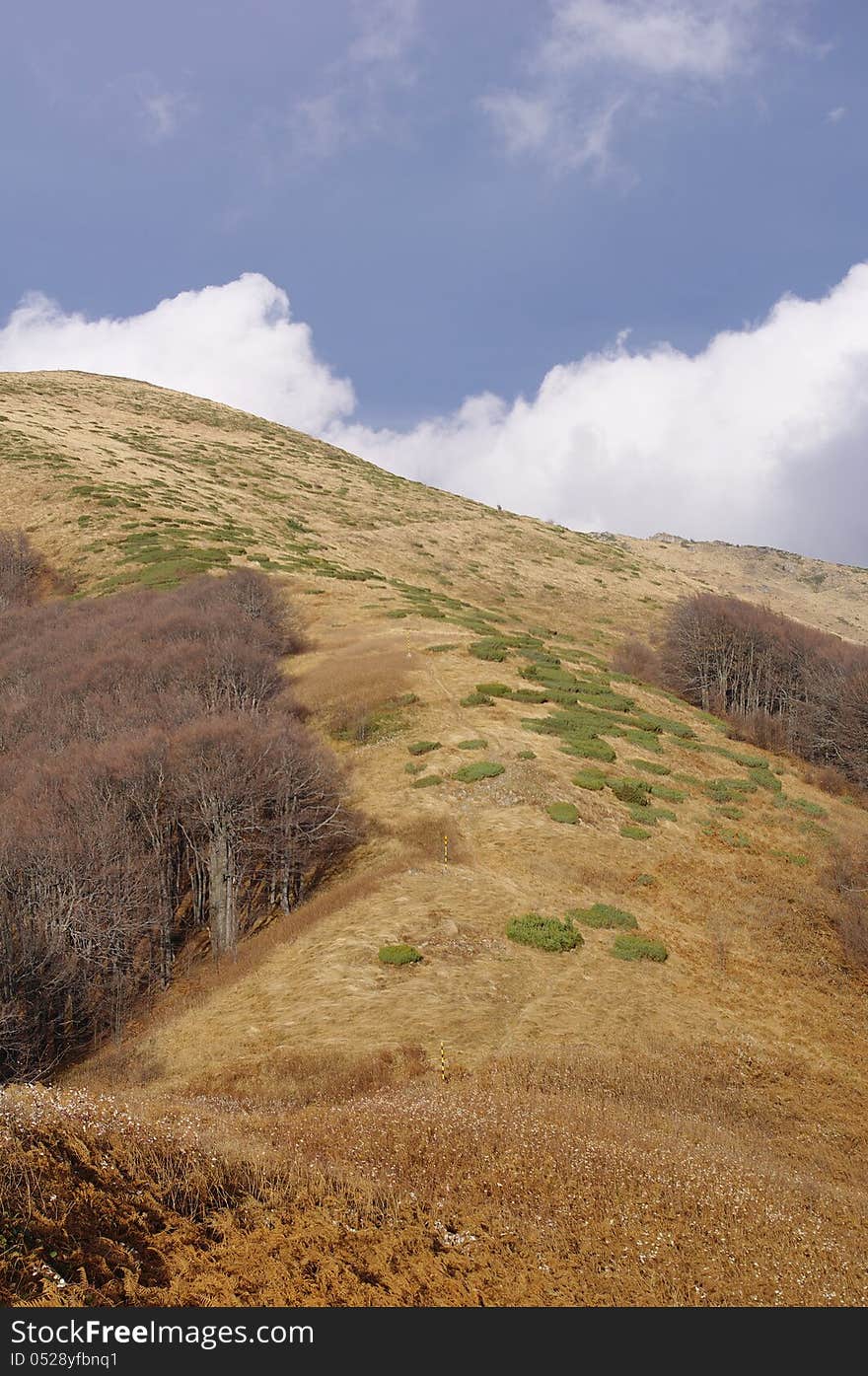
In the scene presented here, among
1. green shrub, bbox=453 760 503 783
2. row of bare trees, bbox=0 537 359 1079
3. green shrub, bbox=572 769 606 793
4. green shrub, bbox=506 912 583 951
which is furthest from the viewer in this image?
green shrub, bbox=572 769 606 793

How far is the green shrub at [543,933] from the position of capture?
16.8 metres

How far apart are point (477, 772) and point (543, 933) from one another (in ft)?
28.0

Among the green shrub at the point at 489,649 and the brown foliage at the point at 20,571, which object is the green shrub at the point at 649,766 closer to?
Answer: the green shrub at the point at 489,649

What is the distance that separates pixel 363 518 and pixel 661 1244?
82.9 metres

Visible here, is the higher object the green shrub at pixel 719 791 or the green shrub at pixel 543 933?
the green shrub at pixel 719 791

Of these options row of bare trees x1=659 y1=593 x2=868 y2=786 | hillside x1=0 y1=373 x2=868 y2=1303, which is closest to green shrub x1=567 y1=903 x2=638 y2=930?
hillside x1=0 y1=373 x2=868 y2=1303

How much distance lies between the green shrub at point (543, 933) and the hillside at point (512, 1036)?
34cm

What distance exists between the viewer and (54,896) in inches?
639

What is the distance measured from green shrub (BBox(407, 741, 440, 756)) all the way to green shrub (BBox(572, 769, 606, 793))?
530 cm

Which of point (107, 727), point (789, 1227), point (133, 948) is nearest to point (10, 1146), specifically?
point (789, 1227)

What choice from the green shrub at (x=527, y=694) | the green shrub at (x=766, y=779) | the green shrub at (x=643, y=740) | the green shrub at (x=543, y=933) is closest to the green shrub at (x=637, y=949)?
the green shrub at (x=543, y=933)

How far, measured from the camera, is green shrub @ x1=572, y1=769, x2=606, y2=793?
25375mm

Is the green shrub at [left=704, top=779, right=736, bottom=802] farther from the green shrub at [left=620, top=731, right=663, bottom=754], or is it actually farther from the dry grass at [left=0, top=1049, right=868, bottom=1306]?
the dry grass at [left=0, top=1049, right=868, bottom=1306]

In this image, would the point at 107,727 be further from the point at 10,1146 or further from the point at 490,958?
the point at 10,1146
